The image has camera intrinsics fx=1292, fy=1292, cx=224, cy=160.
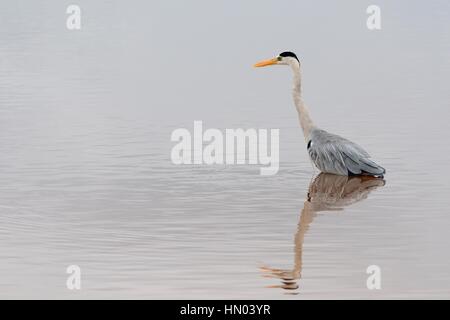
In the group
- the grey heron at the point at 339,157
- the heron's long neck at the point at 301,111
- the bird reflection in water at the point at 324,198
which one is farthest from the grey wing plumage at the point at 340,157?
the heron's long neck at the point at 301,111

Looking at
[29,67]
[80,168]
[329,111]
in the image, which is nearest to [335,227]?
[80,168]

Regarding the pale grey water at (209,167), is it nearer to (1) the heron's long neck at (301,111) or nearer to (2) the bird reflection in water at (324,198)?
(2) the bird reflection in water at (324,198)

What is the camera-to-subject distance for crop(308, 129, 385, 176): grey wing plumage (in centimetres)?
2172

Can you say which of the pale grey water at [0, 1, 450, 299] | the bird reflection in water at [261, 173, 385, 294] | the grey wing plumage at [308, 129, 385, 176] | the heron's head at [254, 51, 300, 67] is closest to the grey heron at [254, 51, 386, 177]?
the grey wing plumage at [308, 129, 385, 176]

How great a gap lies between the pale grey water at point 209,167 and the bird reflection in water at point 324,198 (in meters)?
0.11

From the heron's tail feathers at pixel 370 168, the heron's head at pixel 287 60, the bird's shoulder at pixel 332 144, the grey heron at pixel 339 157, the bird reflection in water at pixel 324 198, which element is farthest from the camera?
the heron's head at pixel 287 60

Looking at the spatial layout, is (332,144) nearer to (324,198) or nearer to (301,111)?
(301,111)

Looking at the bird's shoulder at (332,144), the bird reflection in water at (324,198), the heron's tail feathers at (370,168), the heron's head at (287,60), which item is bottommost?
the bird reflection in water at (324,198)

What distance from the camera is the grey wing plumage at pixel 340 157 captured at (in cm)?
2172

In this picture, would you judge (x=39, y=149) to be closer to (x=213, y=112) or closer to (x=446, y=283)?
(x=213, y=112)

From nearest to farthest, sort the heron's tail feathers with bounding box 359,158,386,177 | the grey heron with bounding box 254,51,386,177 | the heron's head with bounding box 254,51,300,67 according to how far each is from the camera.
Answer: the heron's tail feathers with bounding box 359,158,386,177 → the grey heron with bounding box 254,51,386,177 → the heron's head with bounding box 254,51,300,67

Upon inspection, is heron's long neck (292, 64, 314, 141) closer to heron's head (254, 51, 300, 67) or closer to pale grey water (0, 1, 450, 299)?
heron's head (254, 51, 300, 67)

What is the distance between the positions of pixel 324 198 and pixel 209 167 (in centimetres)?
291

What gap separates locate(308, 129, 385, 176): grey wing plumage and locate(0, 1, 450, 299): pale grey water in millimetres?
477
